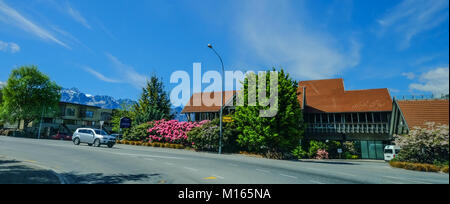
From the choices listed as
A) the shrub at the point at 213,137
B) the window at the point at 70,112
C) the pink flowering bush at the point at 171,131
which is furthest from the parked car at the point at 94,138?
the window at the point at 70,112

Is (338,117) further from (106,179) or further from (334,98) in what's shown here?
(106,179)

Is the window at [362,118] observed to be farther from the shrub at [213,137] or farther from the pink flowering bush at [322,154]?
the shrub at [213,137]

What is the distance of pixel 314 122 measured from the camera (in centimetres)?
3167

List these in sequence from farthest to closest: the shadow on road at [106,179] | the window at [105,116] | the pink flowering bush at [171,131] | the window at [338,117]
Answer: the window at [105,116] → the window at [338,117] → the pink flowering bush at [171,131] → the shadow on road at [106,179]

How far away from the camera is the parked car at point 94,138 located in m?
23.4

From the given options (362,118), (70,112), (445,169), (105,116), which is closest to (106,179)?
(445,169)

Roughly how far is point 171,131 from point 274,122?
50.3ft

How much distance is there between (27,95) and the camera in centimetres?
4847

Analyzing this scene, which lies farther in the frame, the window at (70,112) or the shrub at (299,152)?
the window at (70,112)

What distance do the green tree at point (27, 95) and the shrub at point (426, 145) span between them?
62.1 meters

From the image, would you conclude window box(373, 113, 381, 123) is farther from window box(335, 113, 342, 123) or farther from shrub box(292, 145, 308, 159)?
shrub box(292, 145, 308, 159)
